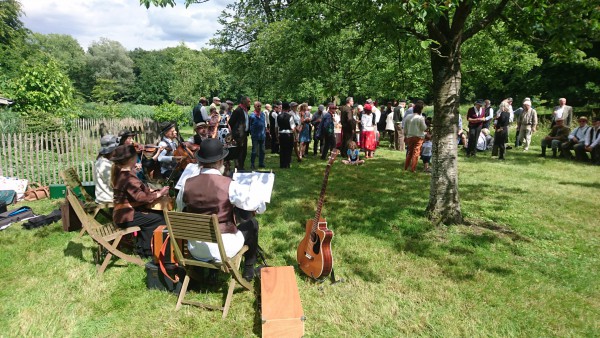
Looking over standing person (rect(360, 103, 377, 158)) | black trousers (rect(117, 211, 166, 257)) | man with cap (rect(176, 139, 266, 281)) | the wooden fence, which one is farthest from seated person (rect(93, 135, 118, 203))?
standing person (rect(360, 103, 377, 158))

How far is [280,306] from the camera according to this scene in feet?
10.8

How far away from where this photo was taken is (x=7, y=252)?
4992mm

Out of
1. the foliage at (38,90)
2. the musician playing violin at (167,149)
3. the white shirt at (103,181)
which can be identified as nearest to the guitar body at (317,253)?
the white shirt at (103,181)

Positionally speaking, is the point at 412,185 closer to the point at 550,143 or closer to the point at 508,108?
the point at 508,108

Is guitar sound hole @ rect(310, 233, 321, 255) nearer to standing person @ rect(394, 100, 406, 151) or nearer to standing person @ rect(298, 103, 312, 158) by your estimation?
standing person @ rect(298, 103, 312, 158)

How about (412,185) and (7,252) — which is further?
(412,185)

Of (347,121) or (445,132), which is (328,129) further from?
(445,132)

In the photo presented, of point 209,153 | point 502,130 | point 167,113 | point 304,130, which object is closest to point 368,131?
point 304,130

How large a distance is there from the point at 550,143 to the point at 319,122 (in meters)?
8.35

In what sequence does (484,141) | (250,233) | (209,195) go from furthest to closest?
(484,141)
(250,233)
(209,195)

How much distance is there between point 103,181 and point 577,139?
45.7 ft

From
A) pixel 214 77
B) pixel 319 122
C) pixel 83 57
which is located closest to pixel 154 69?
pixel 83 57

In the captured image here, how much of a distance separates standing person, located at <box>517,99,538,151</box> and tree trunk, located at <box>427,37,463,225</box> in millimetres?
9833

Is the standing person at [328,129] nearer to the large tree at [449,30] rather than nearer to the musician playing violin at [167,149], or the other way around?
the large tree at [449,30]
